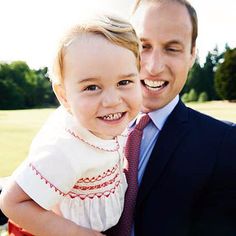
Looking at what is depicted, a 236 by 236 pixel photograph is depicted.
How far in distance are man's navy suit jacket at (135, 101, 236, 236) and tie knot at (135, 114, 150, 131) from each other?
0.13 metres

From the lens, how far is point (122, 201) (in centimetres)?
226

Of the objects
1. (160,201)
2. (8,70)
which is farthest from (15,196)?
(8,70)

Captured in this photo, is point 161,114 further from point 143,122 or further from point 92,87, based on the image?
point 92,87

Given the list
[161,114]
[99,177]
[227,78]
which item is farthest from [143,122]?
[227,78]

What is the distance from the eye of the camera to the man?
2438 millimetres

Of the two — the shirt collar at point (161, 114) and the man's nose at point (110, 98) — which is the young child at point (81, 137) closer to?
the man's nose at point (110, 98)

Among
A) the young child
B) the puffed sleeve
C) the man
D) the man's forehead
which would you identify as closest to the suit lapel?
the man

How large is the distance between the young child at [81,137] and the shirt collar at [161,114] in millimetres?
642

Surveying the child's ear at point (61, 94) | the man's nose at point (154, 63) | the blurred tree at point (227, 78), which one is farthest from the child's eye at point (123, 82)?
the blurred tree at point (227, 78)

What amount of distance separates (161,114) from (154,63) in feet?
1.07

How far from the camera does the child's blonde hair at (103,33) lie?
192 cm

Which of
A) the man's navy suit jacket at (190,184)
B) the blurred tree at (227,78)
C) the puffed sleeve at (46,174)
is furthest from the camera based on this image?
the blurred tree at (227,78)

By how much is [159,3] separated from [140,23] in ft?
0.55

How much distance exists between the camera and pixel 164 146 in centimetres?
257
